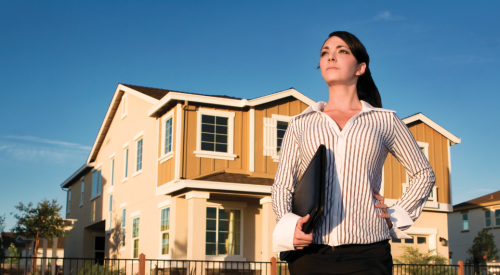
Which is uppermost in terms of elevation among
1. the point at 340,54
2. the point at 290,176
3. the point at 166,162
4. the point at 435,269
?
the point at 166,162

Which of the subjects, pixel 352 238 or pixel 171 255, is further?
pixel 171 255

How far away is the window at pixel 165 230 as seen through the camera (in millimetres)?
18094

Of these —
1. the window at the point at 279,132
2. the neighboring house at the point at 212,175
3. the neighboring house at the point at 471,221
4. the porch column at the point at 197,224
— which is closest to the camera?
the porch column at the point at 197,224

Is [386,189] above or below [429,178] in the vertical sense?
above

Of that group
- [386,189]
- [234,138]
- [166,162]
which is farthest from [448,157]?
[166,162]

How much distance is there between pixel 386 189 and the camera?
68.4 ft

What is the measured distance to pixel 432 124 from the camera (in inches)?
891

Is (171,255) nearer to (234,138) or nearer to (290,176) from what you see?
(234,138)

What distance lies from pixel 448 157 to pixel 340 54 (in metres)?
21.8

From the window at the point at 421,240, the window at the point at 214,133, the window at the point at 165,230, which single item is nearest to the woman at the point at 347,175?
the window at the point at 214,133

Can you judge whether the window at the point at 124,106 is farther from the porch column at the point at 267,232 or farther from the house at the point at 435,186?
the house at the point at 435,186

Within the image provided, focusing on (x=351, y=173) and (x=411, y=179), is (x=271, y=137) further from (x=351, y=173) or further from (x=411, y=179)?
(x=351, y=173)

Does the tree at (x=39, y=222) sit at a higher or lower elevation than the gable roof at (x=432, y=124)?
lower

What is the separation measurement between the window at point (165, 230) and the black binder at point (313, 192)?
16.2 metres
